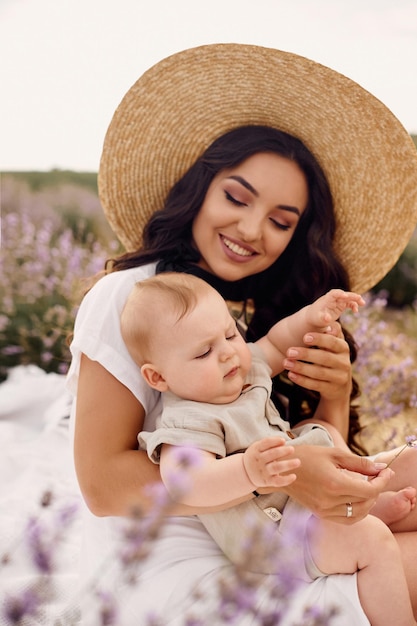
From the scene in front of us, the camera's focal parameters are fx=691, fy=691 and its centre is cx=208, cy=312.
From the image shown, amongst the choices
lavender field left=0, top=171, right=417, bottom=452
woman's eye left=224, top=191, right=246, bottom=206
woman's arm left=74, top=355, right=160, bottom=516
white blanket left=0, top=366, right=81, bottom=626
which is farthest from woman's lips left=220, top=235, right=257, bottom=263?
white blanket left=0, top=366, right=81, bottom=626

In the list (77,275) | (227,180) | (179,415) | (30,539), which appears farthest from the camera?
(77,275)

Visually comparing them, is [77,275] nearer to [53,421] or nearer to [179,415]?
[53,421]

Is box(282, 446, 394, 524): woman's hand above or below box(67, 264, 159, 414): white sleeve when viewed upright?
below

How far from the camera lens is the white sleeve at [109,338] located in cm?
192

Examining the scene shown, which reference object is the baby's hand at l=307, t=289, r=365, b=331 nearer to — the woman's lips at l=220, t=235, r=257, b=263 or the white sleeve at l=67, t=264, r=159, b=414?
the woman's lips at l=220, t=235, r=257, b=263

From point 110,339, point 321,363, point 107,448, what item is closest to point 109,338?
point 110,339

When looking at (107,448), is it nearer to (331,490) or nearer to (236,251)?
(331,490)

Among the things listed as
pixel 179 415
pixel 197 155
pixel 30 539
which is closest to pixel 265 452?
pixel 179 415

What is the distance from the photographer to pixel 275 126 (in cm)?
237

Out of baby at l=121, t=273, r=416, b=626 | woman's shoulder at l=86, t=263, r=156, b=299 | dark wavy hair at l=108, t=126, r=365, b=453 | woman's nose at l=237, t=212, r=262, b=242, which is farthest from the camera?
dark wavy hair at l=108, t=126, r=365, b=453

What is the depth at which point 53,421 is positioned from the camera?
3.64 m

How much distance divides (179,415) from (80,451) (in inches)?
14.2

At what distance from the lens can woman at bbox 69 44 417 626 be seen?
6.21ft

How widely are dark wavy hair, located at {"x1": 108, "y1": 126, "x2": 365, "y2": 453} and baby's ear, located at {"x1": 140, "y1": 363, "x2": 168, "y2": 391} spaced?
468mm
